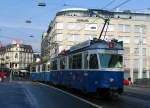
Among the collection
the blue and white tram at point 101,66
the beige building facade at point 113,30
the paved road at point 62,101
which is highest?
the beige building facade at point 113,30

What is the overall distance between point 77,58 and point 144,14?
98913 millimetres

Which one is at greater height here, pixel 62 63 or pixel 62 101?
pixel 62 63

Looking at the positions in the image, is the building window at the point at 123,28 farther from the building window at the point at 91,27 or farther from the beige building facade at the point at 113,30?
the building window at the point at 91,27

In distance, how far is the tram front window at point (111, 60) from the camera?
88.1ft

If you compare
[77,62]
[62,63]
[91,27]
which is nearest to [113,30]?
[91,27]

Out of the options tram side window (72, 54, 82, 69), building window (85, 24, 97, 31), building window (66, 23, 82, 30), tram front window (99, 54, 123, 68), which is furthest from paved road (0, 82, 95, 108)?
building window (85, 24, 97, 31)

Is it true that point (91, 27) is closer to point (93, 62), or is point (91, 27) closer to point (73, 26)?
point (73, 26)

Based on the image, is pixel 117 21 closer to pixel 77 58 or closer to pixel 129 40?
pixel 129 40

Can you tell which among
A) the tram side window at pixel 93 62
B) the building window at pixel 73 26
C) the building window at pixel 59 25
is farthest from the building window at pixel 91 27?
the tram side window at pixel 93 62

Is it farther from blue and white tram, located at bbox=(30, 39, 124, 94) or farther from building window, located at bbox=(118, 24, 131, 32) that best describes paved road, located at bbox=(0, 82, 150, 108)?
building window, located at bbox=(118, 24, 131, 32)

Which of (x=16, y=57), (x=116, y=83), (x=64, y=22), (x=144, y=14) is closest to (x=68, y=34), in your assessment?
(x=64, y=22)

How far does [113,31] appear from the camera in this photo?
128250 mm

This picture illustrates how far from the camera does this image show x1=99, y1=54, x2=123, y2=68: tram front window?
26859 millimetres

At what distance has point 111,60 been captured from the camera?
27.1 meters
